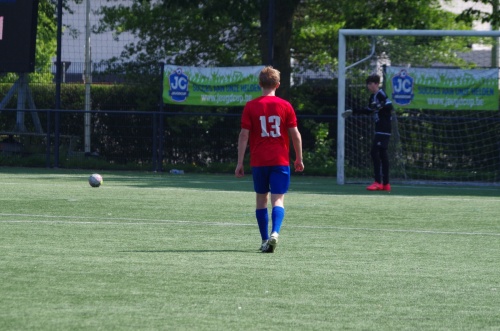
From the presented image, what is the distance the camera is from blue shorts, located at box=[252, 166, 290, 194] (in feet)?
32.0

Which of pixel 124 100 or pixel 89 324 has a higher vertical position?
pixel 124 100

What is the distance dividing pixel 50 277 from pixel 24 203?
691cm

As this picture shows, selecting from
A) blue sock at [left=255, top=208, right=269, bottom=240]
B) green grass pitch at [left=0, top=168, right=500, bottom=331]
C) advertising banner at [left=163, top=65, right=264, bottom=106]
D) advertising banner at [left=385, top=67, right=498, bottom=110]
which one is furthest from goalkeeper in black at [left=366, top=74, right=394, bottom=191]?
blue sock at [left=255, top=208, right=269, bottom=240]

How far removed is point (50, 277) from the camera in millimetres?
7469

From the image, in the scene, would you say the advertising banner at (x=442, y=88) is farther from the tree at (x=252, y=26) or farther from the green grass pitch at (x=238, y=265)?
the green grass pitch at (x=238, y=265)

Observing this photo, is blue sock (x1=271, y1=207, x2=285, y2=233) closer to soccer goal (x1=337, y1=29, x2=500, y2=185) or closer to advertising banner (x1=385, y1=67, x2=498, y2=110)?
soccer goal (x1=337, y1=29, x2=500, y2=185)

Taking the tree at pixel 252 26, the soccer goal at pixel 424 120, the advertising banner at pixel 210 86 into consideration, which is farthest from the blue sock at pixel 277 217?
the tree at pixel 252 26

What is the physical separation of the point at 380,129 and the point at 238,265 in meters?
10.6

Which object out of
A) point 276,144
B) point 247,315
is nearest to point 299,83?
point 276,144

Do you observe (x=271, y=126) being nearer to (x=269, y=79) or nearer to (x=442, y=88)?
(x=269, y=79)

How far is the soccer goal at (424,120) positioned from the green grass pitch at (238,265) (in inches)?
235

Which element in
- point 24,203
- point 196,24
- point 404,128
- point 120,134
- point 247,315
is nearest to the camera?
point 247,315

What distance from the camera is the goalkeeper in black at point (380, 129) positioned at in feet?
60.3

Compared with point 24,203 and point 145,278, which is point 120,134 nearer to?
point 24,203
